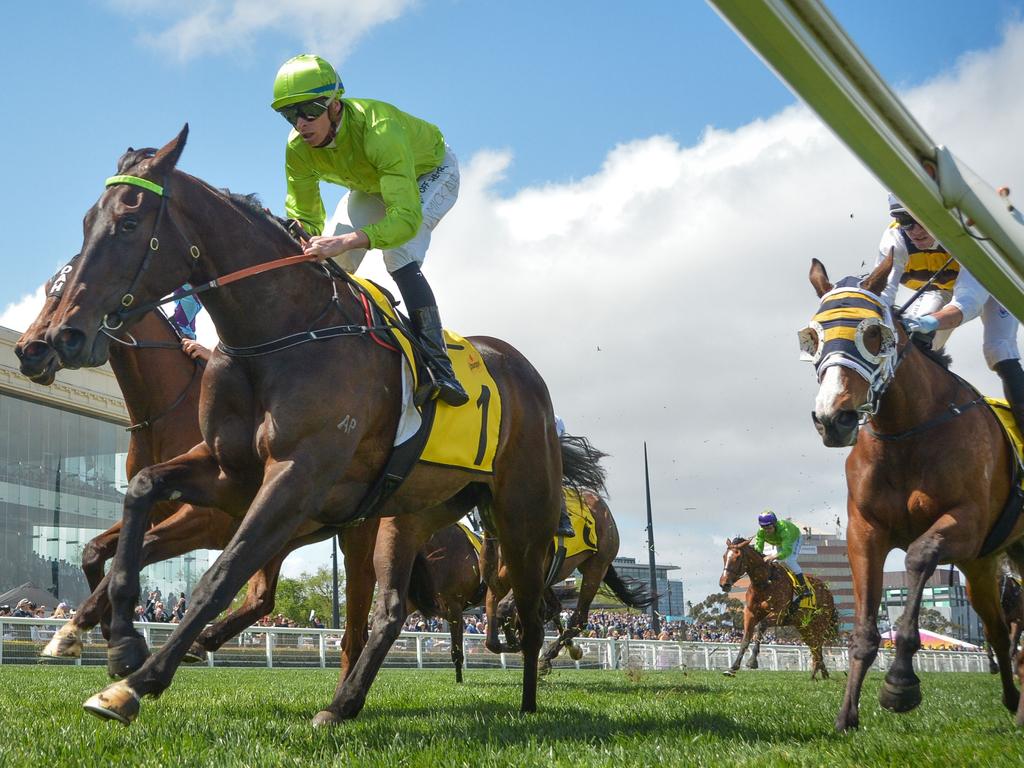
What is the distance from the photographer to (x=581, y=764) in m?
3.69

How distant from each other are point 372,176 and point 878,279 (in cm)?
305

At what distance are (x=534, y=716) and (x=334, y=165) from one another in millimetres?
3435

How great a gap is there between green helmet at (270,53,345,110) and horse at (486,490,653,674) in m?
8.08

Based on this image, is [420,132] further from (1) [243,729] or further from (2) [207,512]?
(1) [243,729]

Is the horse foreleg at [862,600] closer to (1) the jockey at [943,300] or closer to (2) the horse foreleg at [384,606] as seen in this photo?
(1) the jockey at [943,300]

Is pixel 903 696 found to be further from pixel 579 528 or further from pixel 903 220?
pixel 579 528

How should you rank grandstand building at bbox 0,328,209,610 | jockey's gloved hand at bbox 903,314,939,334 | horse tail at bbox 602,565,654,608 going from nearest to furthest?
jockey's gloved hand at bbox 903,314,939,334, horse tail at bbox 602,565,654,608, grandstand building at bbox 0,328,209,610

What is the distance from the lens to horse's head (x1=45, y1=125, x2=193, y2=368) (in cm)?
437

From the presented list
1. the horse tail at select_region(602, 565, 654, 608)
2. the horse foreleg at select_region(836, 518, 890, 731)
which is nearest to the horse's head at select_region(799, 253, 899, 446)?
the horse foreleg at select_region(836, 518, 890, 731)

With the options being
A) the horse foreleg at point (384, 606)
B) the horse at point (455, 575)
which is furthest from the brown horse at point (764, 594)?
the horse foreleg at point (384, 606)

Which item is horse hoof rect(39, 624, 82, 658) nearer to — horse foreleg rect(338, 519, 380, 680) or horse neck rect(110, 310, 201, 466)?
horse neck rect(110, 310, 201, 466)

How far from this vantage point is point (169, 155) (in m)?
4.82

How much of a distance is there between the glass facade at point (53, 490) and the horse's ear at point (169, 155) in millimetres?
35851

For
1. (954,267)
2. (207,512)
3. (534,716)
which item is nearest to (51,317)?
(207,512)
